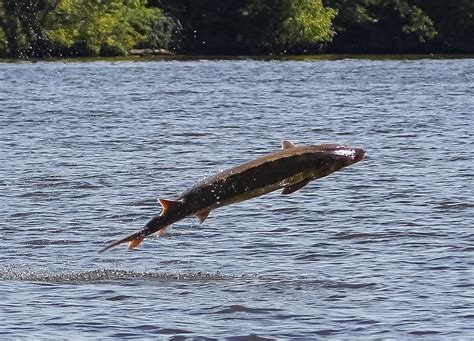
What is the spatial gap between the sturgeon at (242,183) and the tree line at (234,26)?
6578cm

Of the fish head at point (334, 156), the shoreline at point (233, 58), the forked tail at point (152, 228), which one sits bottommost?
the shoreline at point (233, 58)

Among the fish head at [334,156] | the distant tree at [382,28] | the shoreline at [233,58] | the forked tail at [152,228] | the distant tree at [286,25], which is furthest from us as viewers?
the distant tree at [382,28]

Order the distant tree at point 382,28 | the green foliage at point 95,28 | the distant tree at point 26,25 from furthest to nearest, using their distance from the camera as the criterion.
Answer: the distant tree at point 382,28
the green foliage at point 95,28
the distant tree at point 26,25

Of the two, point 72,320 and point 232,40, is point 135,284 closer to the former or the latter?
point 72,320

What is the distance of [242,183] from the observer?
36.2 ft

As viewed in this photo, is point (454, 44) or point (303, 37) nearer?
point (303, 37)

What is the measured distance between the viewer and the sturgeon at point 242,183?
10977 mm

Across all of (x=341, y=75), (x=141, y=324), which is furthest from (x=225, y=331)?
(x=341, y=75)

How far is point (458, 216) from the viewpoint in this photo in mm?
18484

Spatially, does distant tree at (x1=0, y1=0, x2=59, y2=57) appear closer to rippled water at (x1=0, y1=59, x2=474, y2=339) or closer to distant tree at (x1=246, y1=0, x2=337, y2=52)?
distant tree at (x1=246, y1=0, x2=337, y2=52)

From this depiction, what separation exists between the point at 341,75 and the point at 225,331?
48.5 m

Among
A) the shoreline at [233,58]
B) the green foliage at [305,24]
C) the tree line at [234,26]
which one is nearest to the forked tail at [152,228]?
the shoreline at [233,58]

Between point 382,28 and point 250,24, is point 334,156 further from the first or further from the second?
point 382,28

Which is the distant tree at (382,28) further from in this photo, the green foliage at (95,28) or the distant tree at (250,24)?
the green foliage at (95,28)
